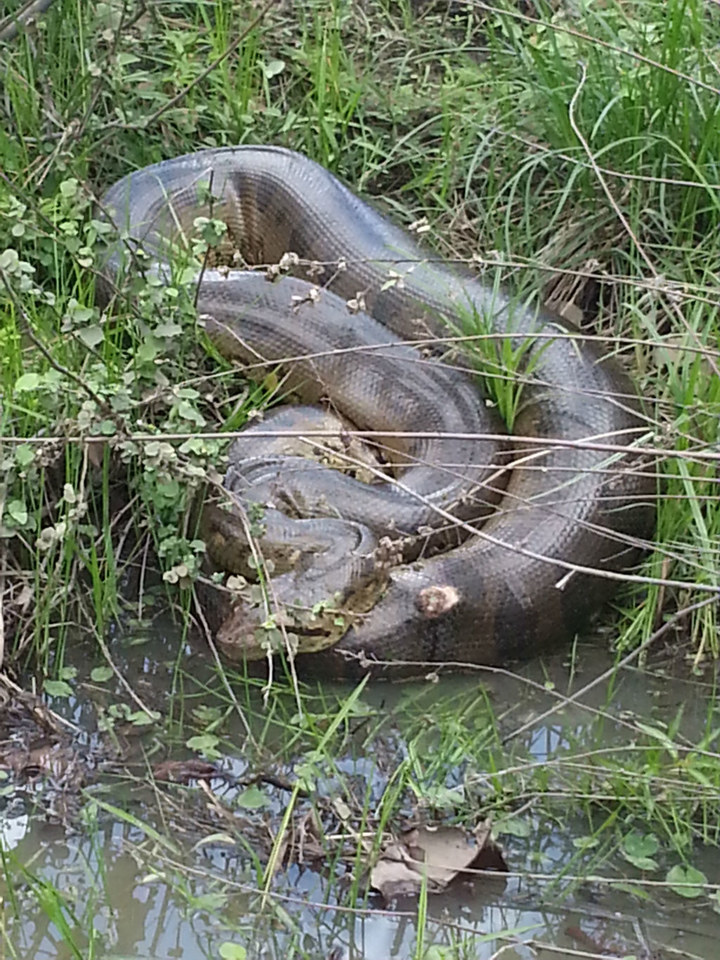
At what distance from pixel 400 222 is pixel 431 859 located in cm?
259

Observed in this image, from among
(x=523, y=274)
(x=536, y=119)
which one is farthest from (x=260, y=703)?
(x=536, y=119)

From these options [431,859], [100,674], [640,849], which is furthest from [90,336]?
[640,849]

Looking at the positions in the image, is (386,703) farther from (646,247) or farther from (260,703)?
(646,247)

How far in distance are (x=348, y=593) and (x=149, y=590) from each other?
21.2 inches

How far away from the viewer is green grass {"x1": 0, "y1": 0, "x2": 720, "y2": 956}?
2.88 m

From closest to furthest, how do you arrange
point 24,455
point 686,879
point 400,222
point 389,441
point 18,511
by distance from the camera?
point 686,879
point 24,455
point 18,511
point 389,441
point 400,222

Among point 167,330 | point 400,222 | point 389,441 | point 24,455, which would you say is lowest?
point 389,441

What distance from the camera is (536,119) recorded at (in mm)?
4441

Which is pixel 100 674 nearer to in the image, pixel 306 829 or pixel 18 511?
pixel 18 511

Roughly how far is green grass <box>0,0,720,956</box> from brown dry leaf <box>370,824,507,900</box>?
0.08 m

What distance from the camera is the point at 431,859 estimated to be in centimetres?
257

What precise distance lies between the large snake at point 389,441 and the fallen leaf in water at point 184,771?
1.16ft

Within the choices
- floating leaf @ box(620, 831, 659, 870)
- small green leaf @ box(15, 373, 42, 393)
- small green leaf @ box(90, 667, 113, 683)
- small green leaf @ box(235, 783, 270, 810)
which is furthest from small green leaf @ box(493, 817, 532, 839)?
small green leaf @ box(15, 373, 42, 393)

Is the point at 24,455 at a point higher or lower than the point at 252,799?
higher
